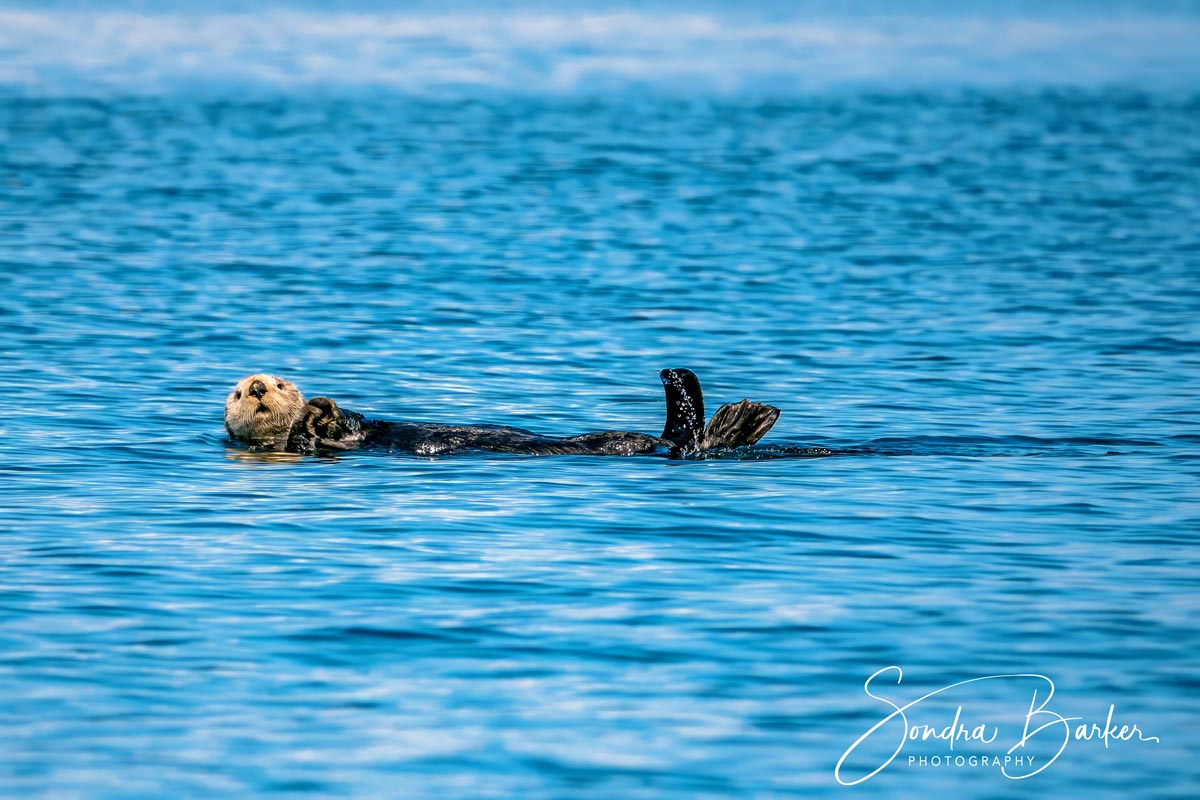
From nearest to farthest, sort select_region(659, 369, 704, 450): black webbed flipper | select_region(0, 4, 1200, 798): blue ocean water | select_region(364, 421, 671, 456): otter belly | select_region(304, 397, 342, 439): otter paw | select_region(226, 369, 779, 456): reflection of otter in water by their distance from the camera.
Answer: select_region(0, 4, 1200, 798): blue ocean water, select_region(659, 369, 704, 450): black webbed flipper, select_region(226, 369, 779, 456): reflection of otter in water, select_region(364, 421, 671, 456): otter belly, select_region(304, 397, 342, 439): otter paw

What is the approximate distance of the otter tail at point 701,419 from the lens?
830 cm

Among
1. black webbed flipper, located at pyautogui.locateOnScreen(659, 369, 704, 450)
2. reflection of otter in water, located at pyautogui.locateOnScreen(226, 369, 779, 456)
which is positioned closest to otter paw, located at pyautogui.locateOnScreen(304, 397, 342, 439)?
reflection of otter in water, located at pyautogui.locateOnScreen(226, 369, 779, 456)

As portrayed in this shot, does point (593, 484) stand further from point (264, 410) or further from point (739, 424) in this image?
point (264, 410)

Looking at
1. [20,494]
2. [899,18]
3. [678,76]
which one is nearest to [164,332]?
[20,494]

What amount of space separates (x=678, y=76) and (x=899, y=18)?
35155 mm

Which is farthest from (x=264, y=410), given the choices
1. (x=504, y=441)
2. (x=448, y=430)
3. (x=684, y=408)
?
(x=684, y=408)

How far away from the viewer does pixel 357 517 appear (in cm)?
739

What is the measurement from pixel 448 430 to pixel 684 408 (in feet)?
4.02

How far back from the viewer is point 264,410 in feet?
28.8

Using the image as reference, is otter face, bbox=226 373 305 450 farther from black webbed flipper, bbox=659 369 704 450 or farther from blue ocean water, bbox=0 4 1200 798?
black webbed flipper, bbox=659 369 704 450

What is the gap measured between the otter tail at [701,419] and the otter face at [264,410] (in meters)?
2.02

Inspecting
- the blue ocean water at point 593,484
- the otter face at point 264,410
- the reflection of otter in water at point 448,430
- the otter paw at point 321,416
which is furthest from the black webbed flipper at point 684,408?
the otter face at point 264,410

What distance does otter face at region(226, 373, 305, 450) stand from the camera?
8.76m

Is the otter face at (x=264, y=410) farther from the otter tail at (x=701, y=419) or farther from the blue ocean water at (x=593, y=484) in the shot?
the otter tail at (x=701, y=419)
